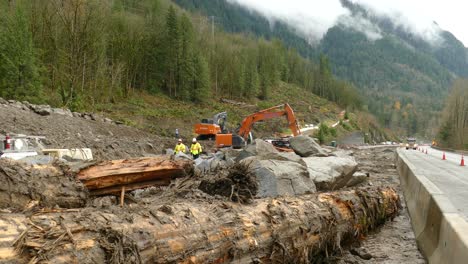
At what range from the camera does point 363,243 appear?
6.77 m

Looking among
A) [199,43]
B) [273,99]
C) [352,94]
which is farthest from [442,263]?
[352,94]

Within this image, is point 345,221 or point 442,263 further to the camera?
point 345,221

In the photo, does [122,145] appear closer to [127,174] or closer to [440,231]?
[127,174]

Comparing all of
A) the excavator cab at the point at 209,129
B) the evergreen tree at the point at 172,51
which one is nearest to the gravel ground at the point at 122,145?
the excavator cab at the point at 209,129

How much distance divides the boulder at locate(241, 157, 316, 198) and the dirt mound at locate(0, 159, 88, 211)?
8.88ft

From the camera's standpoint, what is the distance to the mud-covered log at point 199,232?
2.95 metres

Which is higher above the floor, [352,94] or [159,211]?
[352,94]

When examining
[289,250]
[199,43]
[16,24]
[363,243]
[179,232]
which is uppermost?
[199,43]

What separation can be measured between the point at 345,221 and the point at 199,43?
51673 mm

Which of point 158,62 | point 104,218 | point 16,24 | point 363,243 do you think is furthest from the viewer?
point 158,62

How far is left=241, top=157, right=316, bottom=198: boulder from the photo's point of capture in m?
6.85

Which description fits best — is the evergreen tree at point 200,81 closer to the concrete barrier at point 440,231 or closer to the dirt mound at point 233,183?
the concrete barrier at point 440,231

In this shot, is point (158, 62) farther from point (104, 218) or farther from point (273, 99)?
point (104, 218)

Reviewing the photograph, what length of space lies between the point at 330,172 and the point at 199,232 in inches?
297
